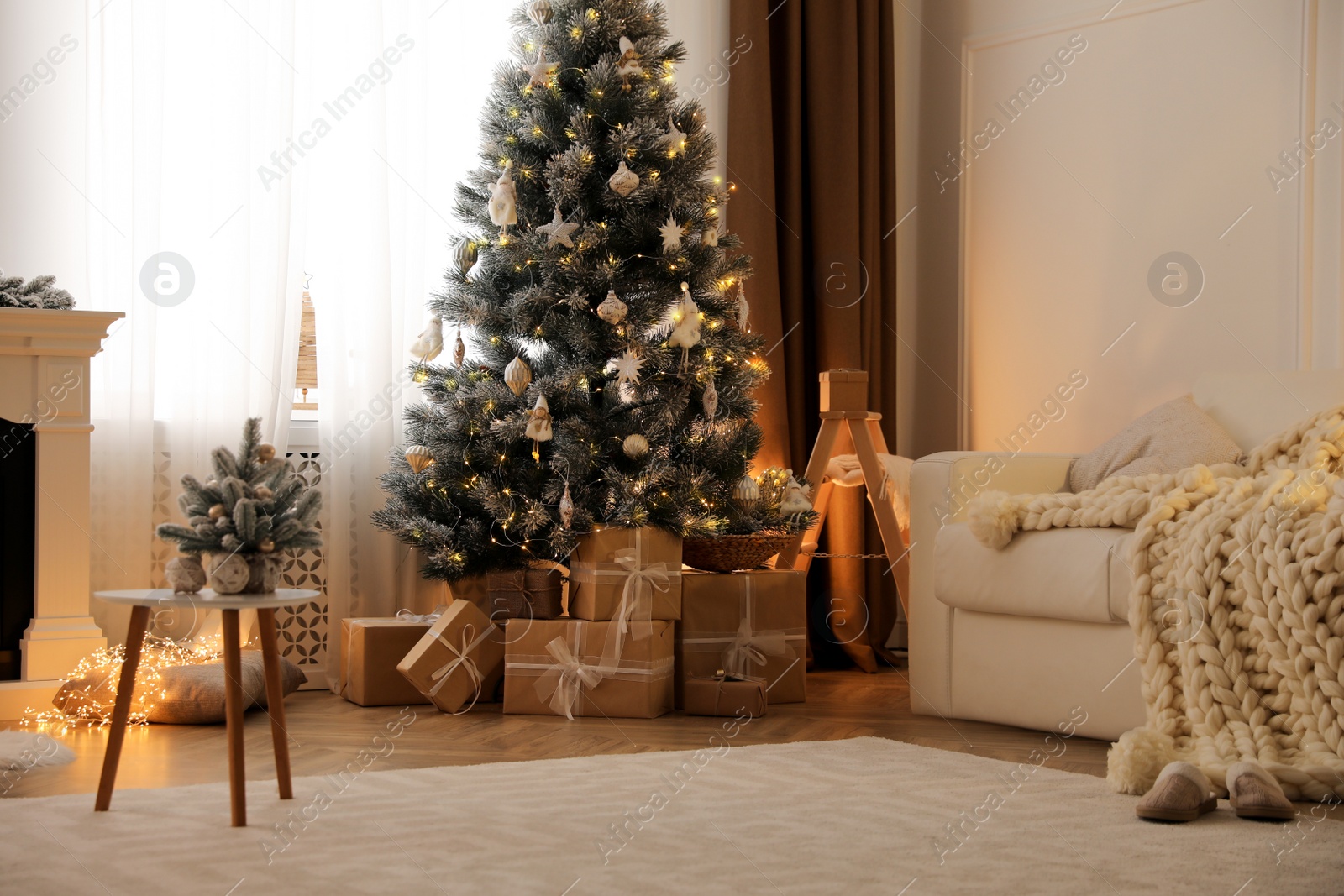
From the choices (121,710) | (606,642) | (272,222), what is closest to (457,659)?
(606,642)

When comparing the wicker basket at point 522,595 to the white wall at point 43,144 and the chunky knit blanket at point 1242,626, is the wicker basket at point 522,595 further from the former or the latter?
the chunky knit blanket at point 1242,626

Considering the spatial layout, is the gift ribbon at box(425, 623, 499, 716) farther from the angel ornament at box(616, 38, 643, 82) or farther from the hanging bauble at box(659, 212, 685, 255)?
the angel ornament at box(616, 38, 643, 82)

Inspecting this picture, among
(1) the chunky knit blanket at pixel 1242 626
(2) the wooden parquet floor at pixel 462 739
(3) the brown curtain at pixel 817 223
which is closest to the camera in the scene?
(1) the chunky knit blanket at pixel 1242 626

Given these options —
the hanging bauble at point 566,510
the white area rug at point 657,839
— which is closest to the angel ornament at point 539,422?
the hanging bauble at point 566,510

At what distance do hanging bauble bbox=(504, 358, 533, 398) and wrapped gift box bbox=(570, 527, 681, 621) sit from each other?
383 millimetres

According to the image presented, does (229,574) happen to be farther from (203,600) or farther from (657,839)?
(657,839)

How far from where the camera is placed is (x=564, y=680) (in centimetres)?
283

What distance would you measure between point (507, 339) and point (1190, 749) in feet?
5.69

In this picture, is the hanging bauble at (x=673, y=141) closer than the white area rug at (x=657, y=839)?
No

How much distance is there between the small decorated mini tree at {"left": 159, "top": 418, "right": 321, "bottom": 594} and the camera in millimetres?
1775

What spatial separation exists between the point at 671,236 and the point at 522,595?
0.91 metres

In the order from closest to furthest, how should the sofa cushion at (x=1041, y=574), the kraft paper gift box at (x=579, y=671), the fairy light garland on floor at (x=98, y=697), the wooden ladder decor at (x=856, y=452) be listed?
the sofa cushion at (x=1041, y=574) → the fairy light garland on floor at (x=98, y=697) → the kraft paper gift box at (x=579, y=671) → the wooden ladder decor at (x=856, y=452)

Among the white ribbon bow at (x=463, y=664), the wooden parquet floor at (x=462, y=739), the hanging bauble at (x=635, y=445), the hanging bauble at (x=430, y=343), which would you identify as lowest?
the wooden parquet floor at (x=462, y=739)

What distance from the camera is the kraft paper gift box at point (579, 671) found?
281 cm
